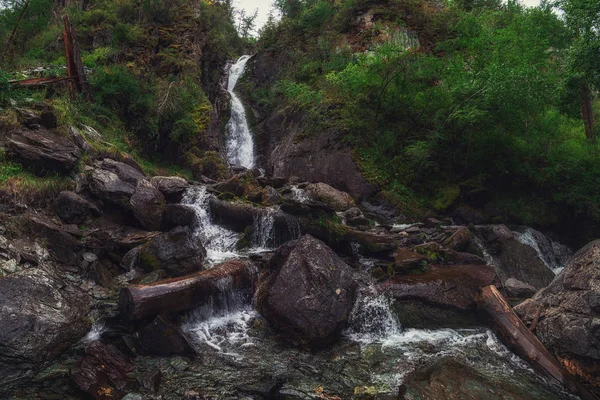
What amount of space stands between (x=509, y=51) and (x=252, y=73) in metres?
22.3

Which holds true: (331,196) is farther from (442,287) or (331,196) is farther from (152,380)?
(152,380)

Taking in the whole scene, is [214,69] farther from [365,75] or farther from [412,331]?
[412,331]

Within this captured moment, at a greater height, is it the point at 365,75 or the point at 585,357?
the point at 365,75

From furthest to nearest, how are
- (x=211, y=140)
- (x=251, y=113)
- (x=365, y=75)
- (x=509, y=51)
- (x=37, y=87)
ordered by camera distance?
→ (x=251, y=113)
(x=211, y=140)
(x=365, y=75)
(x=509, y=51)
(x=37, y=87)

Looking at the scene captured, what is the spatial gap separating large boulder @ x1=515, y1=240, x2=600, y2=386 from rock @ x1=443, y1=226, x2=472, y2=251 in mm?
3873

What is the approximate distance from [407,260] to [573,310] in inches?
169

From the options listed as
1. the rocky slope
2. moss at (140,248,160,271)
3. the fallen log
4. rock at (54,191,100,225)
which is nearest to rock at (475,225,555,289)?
the rocky slope

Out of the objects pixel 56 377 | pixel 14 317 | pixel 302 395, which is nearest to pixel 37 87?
pixel 14 317

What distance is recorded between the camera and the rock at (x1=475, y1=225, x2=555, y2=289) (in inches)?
505

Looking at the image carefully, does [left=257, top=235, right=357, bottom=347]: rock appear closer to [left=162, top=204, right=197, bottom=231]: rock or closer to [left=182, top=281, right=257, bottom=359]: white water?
[left=182, top=281, right=257, bottom=359]: white water

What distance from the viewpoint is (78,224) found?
11.4 metres

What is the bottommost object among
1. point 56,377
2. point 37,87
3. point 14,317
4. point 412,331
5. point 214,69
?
point 412,331

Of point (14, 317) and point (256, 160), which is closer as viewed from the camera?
point (14, 317)

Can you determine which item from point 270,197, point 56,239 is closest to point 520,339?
point 270,197
